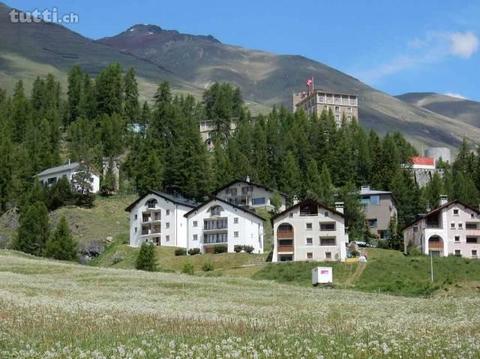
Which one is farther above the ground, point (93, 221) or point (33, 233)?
point (93, 221)

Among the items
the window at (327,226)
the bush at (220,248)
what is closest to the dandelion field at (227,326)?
the window at (327,226)

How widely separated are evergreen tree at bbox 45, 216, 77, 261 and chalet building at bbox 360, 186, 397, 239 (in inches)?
2159

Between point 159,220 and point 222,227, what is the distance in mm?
11993

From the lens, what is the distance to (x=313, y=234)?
107938mm

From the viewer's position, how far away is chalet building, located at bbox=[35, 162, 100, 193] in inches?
5610

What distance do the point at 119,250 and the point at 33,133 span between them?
178 ft

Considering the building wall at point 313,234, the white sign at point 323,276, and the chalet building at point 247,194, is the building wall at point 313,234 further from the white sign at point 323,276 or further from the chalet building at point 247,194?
the white sign at point 323,276

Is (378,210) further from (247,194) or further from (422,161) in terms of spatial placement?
(422,161)

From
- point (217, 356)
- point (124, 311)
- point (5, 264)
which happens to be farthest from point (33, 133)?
point (217, 356)

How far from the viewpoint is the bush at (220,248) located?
11344 cm

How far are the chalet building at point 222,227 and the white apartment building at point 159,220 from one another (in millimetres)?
3531

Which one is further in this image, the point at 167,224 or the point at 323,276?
the point at 167,224

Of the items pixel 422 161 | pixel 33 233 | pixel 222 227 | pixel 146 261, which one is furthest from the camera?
pixel 422 161

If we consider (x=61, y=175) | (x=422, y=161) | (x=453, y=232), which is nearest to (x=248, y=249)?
(x=453, y=232)
